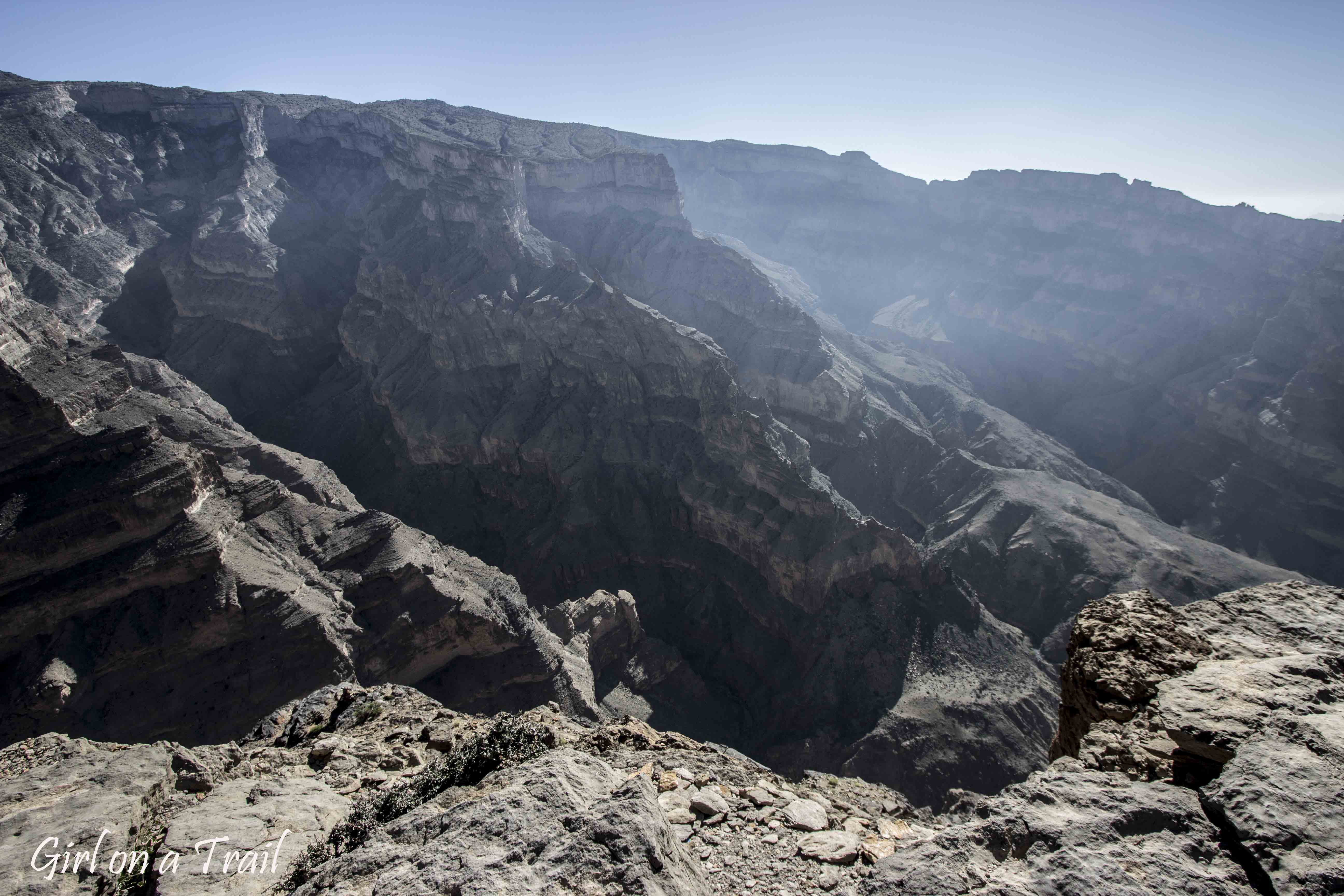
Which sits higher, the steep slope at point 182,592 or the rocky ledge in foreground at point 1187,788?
the rocky ledge in foreground at point 1187,788

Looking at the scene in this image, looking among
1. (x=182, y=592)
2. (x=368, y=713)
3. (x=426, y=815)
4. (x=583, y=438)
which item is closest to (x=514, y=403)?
(x=583, y=438)

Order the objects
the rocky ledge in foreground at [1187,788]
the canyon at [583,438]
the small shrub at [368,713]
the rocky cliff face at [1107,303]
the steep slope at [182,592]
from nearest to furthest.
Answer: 1. the rocky ledge in foreground at [1187,788]
2. the small shrub at [368,713]
3. the steep slope at [182,592]
4. the canyon at [583,438]
5. the rocky cliff face at [1107,303]

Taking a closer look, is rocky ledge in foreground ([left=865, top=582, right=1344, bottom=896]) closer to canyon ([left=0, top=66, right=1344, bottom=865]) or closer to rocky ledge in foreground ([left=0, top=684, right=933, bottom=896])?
rocky ledge in foreground ([left=0, top=684, right=933, bottom=896])

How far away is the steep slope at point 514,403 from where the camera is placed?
123ft

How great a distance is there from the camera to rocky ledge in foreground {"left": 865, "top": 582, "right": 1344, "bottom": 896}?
18.1 feet

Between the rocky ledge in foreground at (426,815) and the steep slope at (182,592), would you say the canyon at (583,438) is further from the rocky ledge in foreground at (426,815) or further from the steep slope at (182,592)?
the rocky ledge in foreground at (426,815)

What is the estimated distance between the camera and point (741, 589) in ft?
148

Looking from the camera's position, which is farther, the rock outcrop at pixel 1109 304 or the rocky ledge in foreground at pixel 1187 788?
the rock outcrop at pixel 1109 304

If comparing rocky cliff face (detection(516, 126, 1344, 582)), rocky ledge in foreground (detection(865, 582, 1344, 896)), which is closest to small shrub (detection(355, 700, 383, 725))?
rocky ledge in foreground (detection(865, 582, 1344, 896))

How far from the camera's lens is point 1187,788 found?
669cm

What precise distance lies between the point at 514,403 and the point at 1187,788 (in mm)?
56539

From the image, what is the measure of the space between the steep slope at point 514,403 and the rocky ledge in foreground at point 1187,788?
87.5 feet

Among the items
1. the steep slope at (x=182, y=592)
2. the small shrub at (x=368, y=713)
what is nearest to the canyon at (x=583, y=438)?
the steep slope at (x=182, y=592)

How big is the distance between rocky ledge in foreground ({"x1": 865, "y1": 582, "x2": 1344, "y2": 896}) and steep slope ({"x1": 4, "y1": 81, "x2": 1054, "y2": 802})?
26.7 meters
